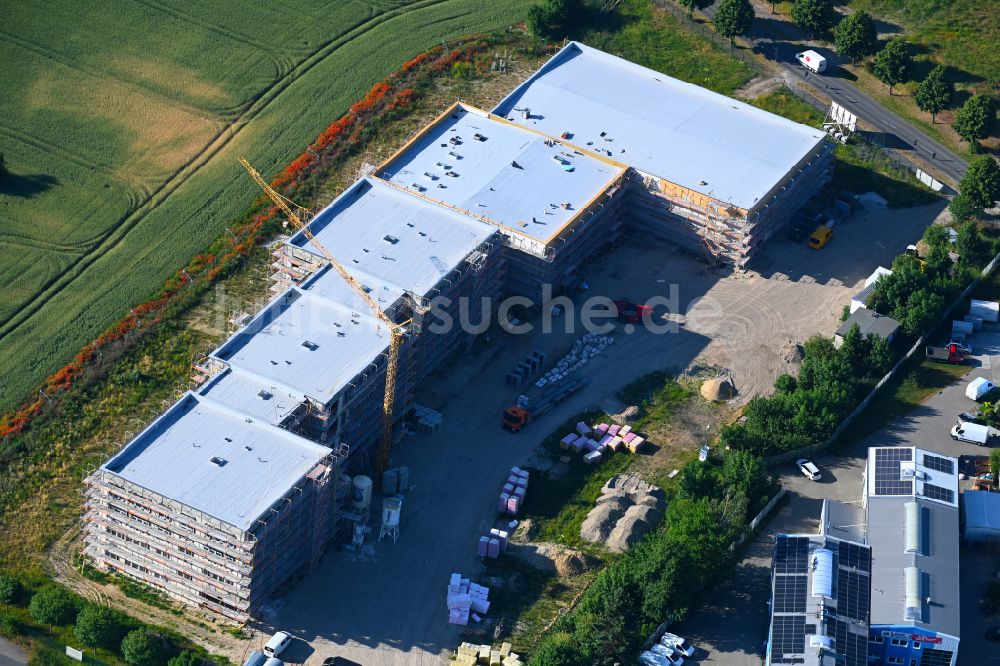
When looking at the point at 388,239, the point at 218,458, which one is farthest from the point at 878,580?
the point at 388,239

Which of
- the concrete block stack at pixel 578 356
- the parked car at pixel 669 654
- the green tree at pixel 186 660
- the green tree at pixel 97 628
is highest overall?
the concrete block stack at pixel 578 356

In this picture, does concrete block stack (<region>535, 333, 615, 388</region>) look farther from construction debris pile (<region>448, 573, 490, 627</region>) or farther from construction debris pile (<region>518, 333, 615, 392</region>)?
construction debris pile (<region>448, 573, 490, 627</region>)

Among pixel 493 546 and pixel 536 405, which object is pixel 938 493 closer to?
pixel 536 405

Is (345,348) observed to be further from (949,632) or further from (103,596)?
(949,632)

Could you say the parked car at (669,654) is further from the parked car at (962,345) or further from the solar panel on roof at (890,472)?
the parked car at (962,345)

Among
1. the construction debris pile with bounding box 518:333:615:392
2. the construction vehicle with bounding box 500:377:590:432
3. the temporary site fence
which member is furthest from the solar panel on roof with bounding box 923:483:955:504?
the construction debris pile with bounding box 518:333:615:392

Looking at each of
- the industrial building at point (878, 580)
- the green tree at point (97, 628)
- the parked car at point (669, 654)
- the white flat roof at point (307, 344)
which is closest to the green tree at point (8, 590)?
the green tree at point (97, 628)

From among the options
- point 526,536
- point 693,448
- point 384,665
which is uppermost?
point 693,448

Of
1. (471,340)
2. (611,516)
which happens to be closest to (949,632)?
(611,516)
